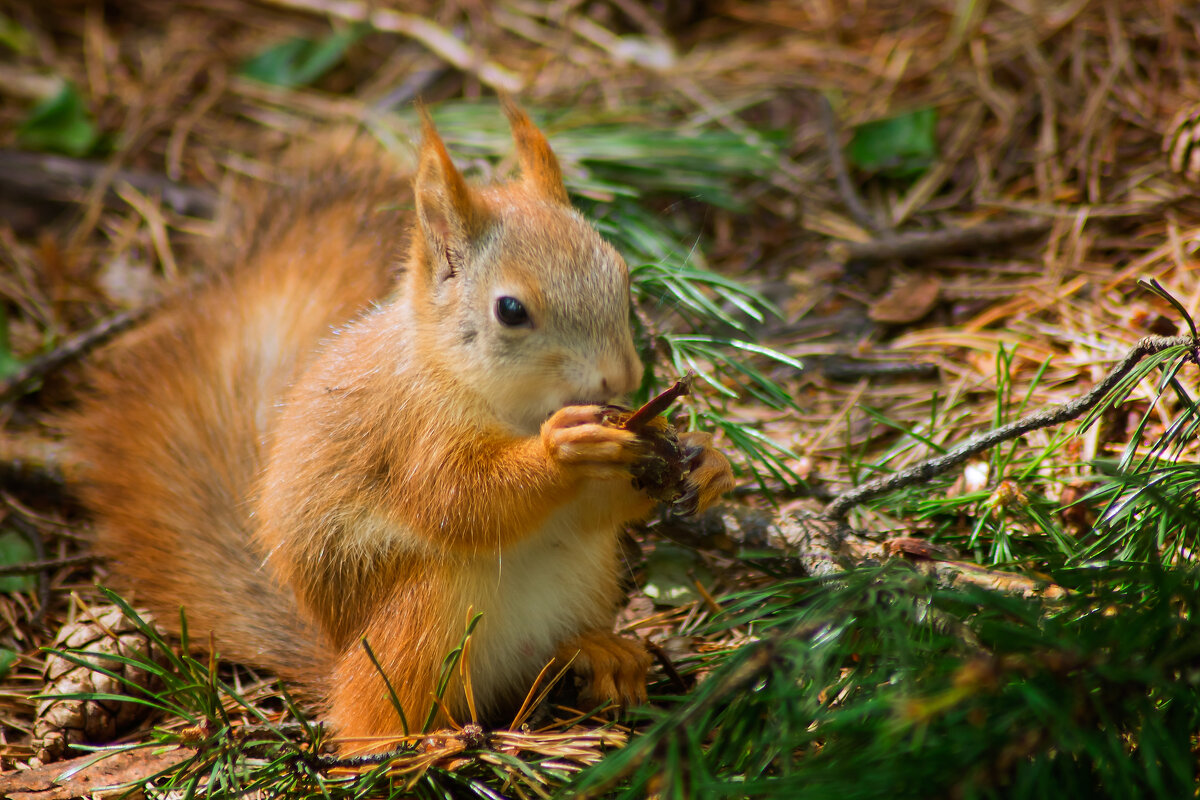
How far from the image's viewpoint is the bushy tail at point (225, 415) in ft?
5.82

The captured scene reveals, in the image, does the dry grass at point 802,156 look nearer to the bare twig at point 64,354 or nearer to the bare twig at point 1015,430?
the bare twig at point 64,354

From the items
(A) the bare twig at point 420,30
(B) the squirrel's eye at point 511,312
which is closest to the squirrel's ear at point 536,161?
(B) the squirrel's eye at point 511,312

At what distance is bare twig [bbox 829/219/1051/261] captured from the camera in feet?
7.67

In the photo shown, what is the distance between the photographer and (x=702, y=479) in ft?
5.13

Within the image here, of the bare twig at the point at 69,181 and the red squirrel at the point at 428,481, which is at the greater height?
the bare twig at the point at 69,181

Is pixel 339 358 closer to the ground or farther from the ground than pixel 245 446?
farther from the ground

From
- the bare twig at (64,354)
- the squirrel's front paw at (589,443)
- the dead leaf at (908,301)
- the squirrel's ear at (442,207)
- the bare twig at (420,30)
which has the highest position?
the bare twig at (420,30)

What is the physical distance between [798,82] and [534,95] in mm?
847

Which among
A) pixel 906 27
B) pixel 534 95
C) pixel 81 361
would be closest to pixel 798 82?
pixel 906 27

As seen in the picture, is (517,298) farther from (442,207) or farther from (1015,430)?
(1015,430)

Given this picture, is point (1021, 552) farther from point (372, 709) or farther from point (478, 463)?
point (372, 709)

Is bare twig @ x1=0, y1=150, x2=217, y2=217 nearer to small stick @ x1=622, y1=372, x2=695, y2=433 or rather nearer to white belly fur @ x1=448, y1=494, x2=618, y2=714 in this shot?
white belly fur @ x1=448, y1=494, x2=618, y2=714

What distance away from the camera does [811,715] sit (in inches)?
42.1

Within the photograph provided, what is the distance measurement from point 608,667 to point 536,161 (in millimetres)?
956
